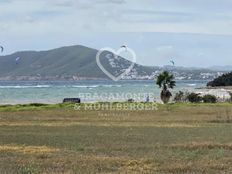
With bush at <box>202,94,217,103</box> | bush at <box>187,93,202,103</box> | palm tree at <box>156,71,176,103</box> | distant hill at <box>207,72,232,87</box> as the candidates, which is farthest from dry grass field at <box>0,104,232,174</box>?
distant hill at <box>207,72,232,87</box>

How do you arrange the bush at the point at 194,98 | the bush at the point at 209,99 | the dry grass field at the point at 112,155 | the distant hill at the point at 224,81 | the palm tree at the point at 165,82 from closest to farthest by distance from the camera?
the dry grass field at the point at 112,155
the bush at the point at 209,99
the palm tree at the point at 165,82
the bush at the point at 194,98
the distant hill at the point at 224,81

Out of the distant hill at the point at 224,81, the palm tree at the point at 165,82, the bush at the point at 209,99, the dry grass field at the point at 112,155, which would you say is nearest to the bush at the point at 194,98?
the bush at the point at 209,99

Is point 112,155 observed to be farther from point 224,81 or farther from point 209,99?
point 224,81

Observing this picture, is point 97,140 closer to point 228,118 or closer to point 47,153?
point 47,153

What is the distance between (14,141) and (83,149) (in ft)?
20.4

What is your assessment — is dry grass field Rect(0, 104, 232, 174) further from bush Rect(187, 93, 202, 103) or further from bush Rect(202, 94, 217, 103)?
bush Rect(187, 93, 202, 103)

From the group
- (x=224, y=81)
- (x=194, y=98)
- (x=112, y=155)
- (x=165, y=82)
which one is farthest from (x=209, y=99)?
(x=112, y=155)

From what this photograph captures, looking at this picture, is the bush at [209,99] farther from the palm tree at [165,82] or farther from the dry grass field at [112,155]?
the dry grass field at [112,155]

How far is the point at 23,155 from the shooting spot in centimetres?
2472

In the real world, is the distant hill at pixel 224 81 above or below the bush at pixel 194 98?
above

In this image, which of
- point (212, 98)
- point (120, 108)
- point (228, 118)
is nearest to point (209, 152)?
point (228, 118)

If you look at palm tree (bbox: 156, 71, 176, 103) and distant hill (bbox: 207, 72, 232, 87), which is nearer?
palm tree (bbox: 156, 71, 176, 103)

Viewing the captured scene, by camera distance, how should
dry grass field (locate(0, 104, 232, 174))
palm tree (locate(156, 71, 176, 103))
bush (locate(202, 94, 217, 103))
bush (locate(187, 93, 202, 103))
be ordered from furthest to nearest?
1. bush (locate(187, 93, 202, 103))
2. palm tree (locate(156, 71, 176, 103))
3. bush (locate(202, 94, 217, 103))
4. dry grass field (locate(0, 104, 232, 174))

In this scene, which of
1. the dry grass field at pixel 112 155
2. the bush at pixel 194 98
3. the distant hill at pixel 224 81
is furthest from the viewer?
the distant hill at pixel 224 81
